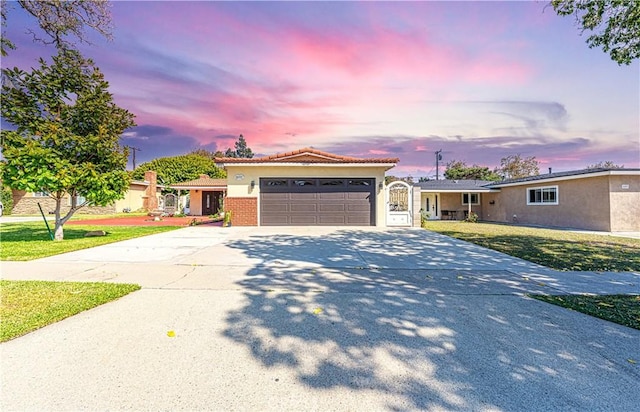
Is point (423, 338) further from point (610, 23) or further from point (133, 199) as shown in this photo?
point (133, 199)

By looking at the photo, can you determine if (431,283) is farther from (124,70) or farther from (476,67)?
(124,70)

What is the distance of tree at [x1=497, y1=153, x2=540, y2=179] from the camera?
40.0 meters

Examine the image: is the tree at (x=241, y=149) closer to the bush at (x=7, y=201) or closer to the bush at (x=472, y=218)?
the bush at (x=7, y=201)

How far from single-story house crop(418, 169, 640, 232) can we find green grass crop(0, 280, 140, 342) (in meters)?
20.0

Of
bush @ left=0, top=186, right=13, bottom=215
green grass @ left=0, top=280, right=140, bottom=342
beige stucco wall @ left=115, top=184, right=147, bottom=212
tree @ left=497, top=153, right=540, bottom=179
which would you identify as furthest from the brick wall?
tree @ left=497, top=153, right=540, bottom=179

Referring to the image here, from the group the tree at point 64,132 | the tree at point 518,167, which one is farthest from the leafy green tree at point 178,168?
the tree at point 518,167

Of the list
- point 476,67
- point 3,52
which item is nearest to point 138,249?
point 3,52

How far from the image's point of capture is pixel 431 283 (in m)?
4.95

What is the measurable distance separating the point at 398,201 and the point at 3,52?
50.2 feet

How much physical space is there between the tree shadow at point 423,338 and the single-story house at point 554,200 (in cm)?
1396

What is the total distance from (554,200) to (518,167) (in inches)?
1138

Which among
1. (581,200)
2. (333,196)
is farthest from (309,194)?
(581,200)

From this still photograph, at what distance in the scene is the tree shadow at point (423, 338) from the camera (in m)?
2.11

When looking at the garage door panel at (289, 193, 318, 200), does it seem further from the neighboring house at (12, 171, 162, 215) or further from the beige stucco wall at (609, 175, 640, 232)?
the neighboring house at (12, 171, 162, 215)
